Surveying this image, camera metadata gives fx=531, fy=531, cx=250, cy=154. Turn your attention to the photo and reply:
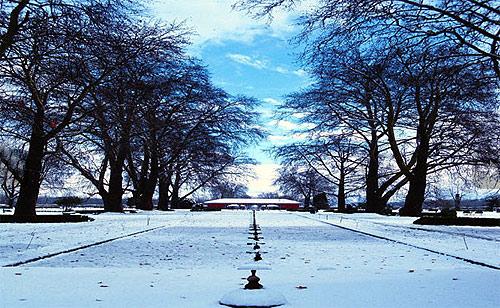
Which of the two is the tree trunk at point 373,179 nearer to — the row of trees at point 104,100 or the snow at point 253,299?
the row of trees at point 104,100

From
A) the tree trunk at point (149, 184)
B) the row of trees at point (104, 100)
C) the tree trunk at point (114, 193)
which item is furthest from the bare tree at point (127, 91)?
the tree trunk at point (149, 184)

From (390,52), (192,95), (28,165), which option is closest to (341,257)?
(390,52)

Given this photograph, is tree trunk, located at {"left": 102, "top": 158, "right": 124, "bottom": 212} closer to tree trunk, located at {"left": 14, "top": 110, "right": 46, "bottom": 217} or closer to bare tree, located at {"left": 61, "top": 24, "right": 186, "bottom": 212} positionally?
bare tree, located at {"left": 61, "top": 24, "right": 186, "bottom": 212}

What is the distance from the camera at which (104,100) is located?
66.2ft

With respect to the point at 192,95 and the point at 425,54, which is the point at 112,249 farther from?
the point at 192,95

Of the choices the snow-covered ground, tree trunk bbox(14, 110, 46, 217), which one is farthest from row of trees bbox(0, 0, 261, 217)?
the snow-covered ground

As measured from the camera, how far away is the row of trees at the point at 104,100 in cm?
1205

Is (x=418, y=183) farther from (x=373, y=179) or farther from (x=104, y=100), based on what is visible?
(x=104, y=100)

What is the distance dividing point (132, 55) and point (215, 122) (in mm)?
21297

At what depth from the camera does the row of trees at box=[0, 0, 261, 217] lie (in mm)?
12047

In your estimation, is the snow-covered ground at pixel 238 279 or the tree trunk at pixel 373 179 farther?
the tree trunk at pixel 373 179

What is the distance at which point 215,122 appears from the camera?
123ft

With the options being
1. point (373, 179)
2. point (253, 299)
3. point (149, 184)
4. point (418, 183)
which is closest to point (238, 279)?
point (253, 299)

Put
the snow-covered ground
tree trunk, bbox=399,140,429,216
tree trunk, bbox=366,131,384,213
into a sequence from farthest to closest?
tree trunk, bbox=366,131,384,213 → tree trunk, bbox=399,140,429,216 → the snow-covered ground
